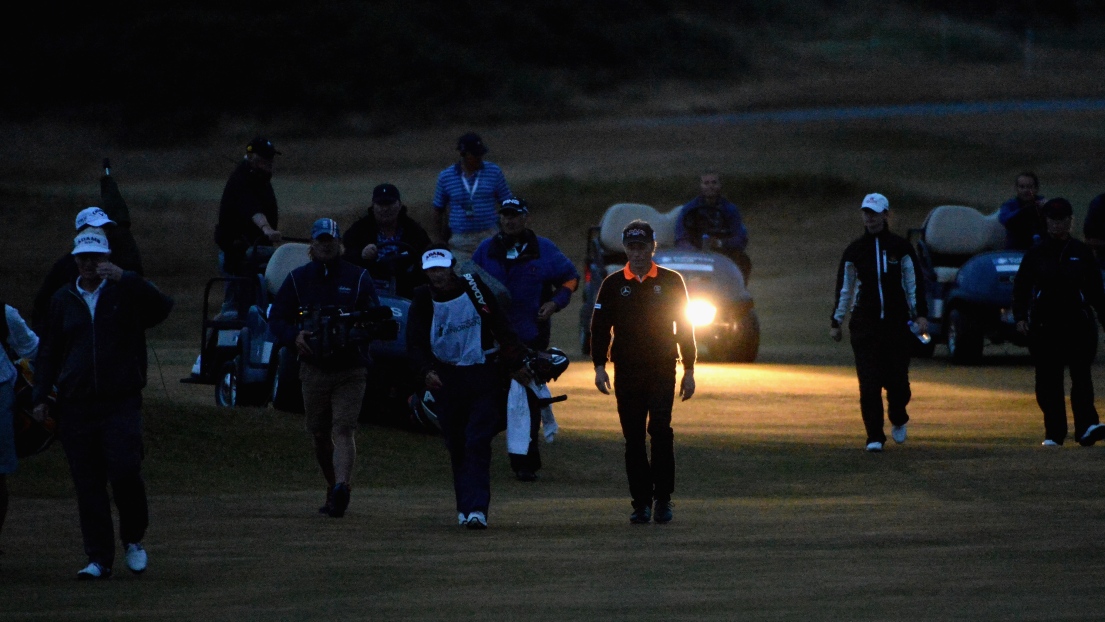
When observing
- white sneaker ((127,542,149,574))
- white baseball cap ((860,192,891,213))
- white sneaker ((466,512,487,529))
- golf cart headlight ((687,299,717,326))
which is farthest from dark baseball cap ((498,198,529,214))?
golf cart headlight ((687,299,717,326))

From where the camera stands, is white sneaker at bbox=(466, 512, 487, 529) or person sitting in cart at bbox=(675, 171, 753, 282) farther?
person sitting in cart at bbox=(675, 171, 753, 282)

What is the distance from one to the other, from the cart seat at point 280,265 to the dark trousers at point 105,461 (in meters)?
6.67

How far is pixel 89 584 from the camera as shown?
29.5 feet

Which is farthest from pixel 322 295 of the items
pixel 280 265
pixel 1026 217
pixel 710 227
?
pixel 1026 217

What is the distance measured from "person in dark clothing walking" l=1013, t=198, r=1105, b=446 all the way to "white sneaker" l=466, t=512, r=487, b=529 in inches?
215

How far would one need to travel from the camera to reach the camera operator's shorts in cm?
1162

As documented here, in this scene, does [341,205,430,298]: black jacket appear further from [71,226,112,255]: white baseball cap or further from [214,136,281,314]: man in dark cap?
[71,226,112,255]: white baseball cap

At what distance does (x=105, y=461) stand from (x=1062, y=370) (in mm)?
7986

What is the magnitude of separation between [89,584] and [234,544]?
134 centimetres

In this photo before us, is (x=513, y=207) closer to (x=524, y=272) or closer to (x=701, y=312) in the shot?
(x=524, y=272)

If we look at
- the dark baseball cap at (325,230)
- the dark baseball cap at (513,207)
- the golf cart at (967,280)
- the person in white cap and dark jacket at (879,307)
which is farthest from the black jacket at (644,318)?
the golf cart at (967,280)

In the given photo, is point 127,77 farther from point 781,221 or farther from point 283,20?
point 781,221

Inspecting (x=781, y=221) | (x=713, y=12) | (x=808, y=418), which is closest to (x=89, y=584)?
(x=808, y=418)

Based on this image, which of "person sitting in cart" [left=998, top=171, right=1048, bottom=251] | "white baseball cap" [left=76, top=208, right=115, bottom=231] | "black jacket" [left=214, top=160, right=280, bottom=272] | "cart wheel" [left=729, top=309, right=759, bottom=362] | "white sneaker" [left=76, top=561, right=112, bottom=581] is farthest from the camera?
"cart wheel" [left=729, top=309, right=759, bottom=362]
